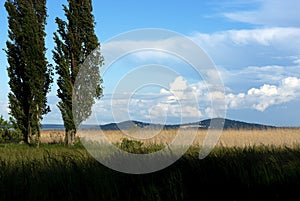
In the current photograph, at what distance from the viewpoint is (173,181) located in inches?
271

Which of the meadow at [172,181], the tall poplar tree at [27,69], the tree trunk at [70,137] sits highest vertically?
the tall poplar tree at [27,69]

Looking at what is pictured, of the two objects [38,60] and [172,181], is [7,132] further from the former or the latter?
[172,181]

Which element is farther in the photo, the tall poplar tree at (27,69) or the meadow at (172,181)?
the tall poplar tree at (27,69)

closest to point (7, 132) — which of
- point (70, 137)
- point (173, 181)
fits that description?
point (70, 137)

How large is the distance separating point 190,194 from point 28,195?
2.47 meters

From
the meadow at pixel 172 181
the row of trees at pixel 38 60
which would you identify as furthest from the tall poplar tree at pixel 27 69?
the meadow at pixel 172 181

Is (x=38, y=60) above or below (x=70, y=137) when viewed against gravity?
above

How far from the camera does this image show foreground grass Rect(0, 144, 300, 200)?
21.7 ft

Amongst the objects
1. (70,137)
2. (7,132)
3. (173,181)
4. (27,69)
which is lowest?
(173,181)

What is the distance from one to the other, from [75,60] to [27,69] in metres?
2.71

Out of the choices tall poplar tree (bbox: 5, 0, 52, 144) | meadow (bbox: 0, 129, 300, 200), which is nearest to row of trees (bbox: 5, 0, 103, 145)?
tall poplar tree (bbox: 5, 0, 52, 144)

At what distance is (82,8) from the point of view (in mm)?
25875

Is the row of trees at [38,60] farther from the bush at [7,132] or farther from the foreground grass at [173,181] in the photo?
the foreground grass at [173,181]

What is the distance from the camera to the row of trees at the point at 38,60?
24.6 m
